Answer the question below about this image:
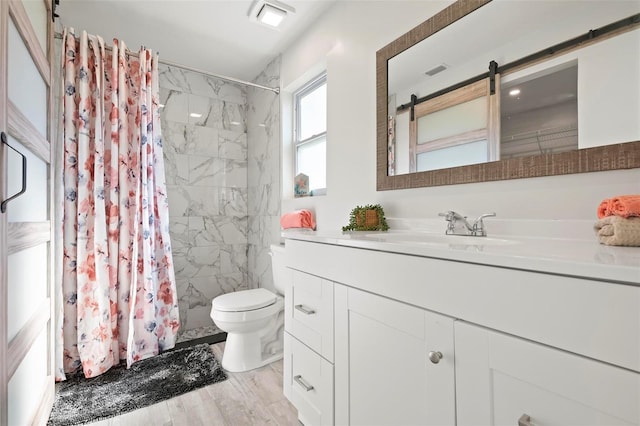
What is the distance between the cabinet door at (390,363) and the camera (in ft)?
2.56

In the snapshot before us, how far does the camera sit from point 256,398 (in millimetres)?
1688

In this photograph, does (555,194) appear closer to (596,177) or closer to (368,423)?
(596,177)

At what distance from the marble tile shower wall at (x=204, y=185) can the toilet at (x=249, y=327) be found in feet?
3.06

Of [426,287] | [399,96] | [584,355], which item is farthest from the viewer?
[399,96]

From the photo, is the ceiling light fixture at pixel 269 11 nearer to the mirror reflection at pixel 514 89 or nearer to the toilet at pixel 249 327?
the mirror reflection at pixel 514 89

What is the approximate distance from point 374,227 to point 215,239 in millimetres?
2022

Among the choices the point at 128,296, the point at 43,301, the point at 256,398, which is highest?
the point at 43,301

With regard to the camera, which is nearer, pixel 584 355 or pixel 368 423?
pixel 584 355

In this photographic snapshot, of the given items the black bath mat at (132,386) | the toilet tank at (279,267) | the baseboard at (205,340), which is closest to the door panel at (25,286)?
the black bath mat at (132,386)

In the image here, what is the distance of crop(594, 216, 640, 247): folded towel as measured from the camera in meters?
0.74

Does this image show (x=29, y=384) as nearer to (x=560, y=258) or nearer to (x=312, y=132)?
(x=560, y=258)

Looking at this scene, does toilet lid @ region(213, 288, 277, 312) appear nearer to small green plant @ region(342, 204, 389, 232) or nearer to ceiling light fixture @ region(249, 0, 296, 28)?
small green plant @ region(342, 204, 389, 232)

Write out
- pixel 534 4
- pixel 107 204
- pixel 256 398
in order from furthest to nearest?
pixel 107 204 < pixel 256 398 < pixel 534 4

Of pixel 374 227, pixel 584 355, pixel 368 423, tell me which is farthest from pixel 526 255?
pixel 374 227
